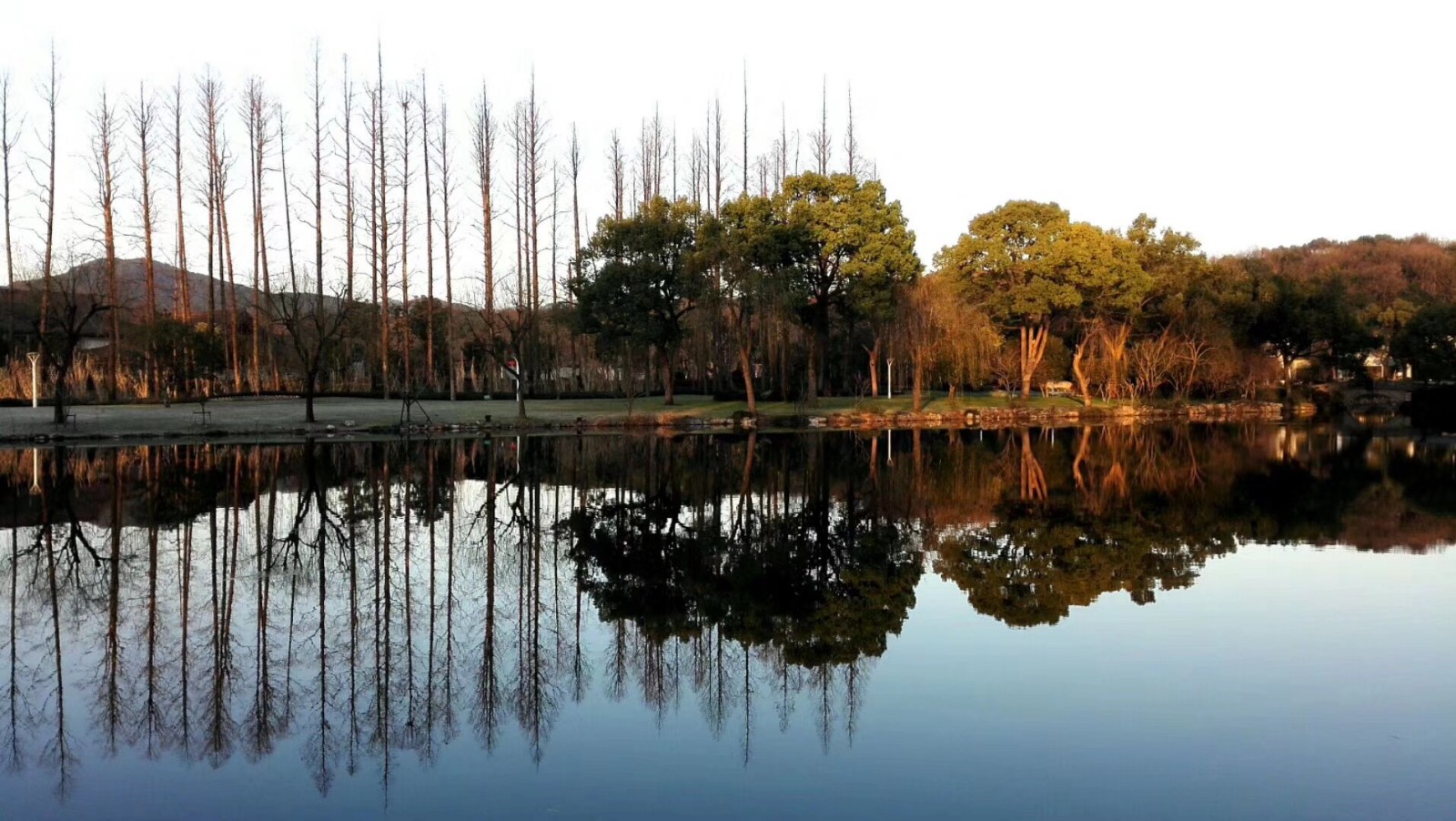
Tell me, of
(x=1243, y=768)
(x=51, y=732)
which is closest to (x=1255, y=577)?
(x=1243, y=768)

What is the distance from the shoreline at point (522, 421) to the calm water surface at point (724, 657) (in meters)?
12.5

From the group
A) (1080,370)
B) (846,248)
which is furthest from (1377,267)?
(846,248)

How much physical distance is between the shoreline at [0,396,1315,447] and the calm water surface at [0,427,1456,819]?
41.1 ft

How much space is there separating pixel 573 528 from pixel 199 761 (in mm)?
7241

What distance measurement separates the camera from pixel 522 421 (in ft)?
101

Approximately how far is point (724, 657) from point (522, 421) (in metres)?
24.4

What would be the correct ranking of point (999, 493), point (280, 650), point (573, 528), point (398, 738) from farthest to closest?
point (999, 493)
point (573, 528)
point (280, 650)
point (398, 738)

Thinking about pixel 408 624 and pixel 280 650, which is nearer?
pixel 280 650

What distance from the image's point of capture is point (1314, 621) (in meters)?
8.26

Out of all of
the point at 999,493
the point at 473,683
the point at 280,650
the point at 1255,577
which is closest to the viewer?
the point at 473,683

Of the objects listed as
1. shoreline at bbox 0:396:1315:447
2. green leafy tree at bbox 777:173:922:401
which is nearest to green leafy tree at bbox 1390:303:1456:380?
shoreline at bbox 0:396:1315:447

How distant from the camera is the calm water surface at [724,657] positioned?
5074mm

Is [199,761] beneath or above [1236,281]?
beneath

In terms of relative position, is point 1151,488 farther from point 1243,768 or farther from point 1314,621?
point 1243,768
